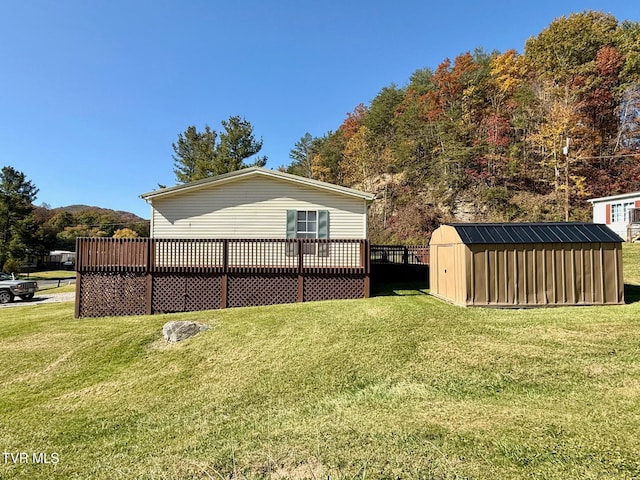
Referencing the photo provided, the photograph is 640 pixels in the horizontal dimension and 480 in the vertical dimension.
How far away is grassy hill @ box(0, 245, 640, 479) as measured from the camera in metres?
2.60

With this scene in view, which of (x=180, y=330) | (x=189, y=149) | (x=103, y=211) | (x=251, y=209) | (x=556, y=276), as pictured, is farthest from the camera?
(x=103, y=211)

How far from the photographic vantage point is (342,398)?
3.78m

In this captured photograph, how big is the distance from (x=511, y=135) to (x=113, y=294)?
99.0 feet

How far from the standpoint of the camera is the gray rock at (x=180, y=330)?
21.0 ft

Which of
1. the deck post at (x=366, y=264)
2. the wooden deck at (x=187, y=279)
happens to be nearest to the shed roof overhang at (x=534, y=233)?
the deck post at (x=366, y=264)

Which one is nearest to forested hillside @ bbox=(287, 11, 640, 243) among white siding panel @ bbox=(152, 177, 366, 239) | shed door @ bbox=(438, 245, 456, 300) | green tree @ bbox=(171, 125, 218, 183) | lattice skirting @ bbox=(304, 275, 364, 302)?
green tree @ bbox=(171, 125, 218, 183)

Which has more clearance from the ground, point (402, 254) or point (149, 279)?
point (402, 254)

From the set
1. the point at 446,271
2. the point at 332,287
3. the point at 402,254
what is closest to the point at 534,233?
the point at 446,271

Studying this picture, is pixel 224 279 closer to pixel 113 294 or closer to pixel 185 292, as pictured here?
pixel 185 292

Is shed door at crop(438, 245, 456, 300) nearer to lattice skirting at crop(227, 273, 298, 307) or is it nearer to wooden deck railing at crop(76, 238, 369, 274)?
wooden deck railing at crop(76, 238, 369, 274)

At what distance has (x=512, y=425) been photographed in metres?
2.91

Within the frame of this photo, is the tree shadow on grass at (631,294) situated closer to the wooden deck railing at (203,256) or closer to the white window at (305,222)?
the wooden deck railing at (203,256)

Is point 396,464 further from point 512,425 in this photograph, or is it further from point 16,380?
point 16,380

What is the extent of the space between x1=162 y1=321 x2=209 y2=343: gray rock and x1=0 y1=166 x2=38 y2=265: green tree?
129 ft
